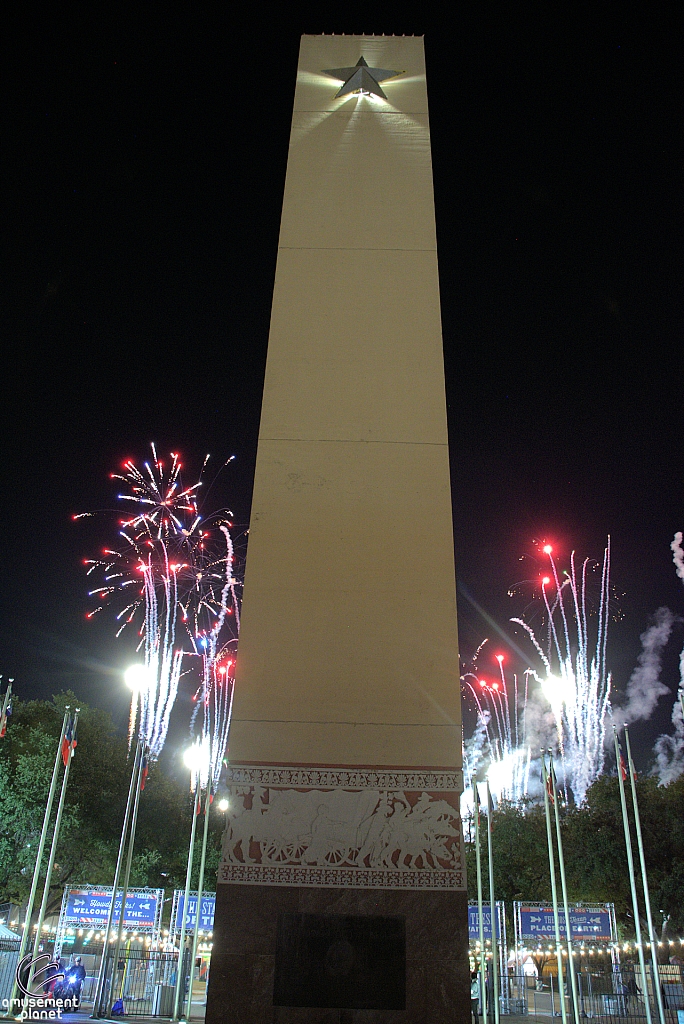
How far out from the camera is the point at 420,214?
7.92 meters

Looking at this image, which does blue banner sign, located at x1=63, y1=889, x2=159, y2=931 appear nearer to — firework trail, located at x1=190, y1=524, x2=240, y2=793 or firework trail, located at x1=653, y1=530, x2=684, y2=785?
firework trail, located at x1=190, y1=524, x2=240, y2=793

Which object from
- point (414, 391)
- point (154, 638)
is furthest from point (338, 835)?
point (154, 638)

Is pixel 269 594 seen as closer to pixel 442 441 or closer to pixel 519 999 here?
→ pixel 442 441

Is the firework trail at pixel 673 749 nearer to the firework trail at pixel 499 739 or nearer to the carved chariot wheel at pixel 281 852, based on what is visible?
the firework trail at pixel 499 739

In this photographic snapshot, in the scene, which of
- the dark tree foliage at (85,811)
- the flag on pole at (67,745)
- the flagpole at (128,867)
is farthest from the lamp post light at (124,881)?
the dark tree foliage at (85,811)

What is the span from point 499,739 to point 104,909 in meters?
18.3

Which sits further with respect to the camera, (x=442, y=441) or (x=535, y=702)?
(x=535, y=702)

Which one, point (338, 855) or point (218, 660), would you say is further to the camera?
point (218, 660)

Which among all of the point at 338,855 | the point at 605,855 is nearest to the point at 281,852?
the point at 338,855

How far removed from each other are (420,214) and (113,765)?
77.1 ft

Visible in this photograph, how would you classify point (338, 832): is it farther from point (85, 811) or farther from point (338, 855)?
point (85, 811)

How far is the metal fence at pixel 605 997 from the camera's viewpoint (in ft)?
55.7

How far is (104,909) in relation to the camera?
22.5 meters

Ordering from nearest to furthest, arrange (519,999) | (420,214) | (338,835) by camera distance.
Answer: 1. (338,835)
2. (420,214)
3. (519,999)
